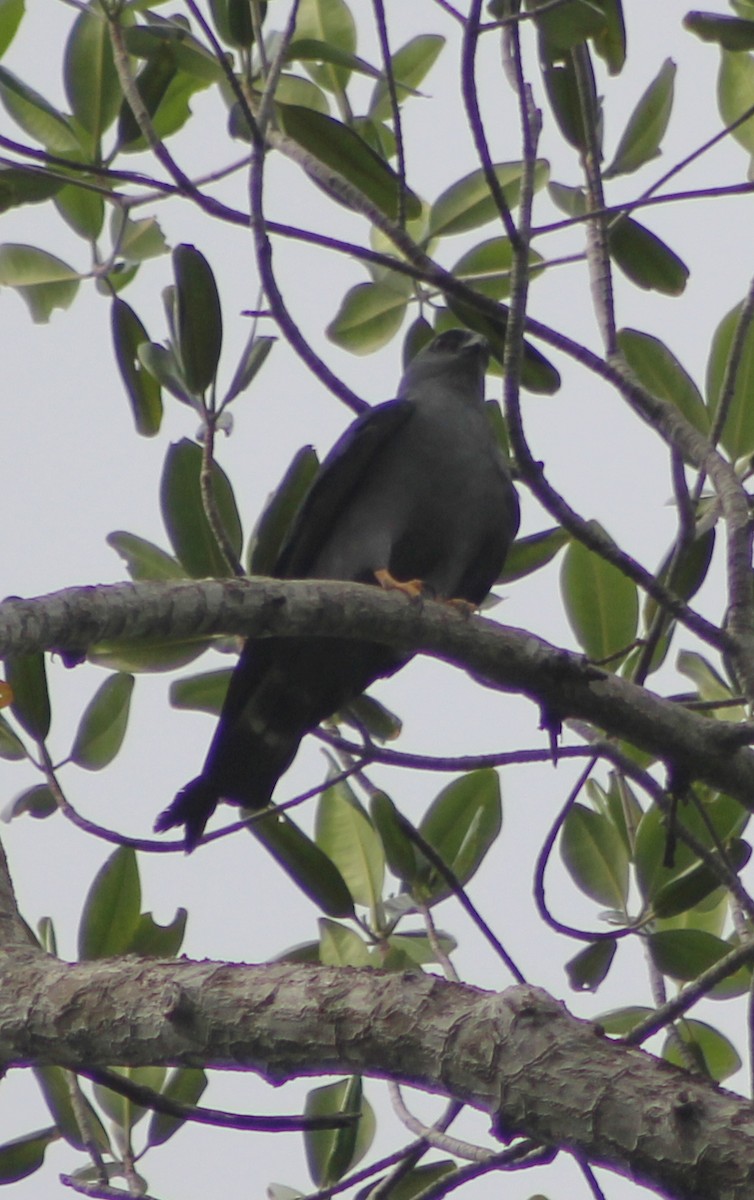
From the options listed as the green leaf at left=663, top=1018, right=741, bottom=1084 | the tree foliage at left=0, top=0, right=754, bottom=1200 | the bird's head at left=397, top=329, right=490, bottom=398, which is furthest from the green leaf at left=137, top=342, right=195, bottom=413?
the green leaf at left=663, top=1018, right=741, bottom=1084

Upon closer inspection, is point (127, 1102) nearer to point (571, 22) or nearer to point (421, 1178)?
point (421, 1178)

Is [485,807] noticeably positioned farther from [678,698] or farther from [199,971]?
[199,971]

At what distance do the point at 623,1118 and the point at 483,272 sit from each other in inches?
131

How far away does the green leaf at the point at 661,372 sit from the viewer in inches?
159

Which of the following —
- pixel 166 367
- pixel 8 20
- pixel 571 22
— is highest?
pixel 8 20

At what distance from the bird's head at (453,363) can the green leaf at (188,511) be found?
6.14ft

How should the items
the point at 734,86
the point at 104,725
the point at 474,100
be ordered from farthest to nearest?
the point at 734,86
the point at 104,725
the point at 474,100

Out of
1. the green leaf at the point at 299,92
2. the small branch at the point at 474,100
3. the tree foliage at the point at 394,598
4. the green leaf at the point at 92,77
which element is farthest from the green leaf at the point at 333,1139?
the green leaf at the point at 299,92

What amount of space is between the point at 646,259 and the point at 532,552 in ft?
3.32

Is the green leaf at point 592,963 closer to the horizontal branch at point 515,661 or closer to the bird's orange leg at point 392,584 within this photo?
the horizontal branch at point 515,661

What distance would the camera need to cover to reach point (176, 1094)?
3.66m

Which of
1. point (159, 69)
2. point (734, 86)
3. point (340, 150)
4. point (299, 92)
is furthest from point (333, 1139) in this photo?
point (734, 86)

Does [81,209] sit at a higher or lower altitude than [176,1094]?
higher

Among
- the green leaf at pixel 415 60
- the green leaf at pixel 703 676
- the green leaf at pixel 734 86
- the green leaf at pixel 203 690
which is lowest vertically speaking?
the green leaf at pixel 703 676
